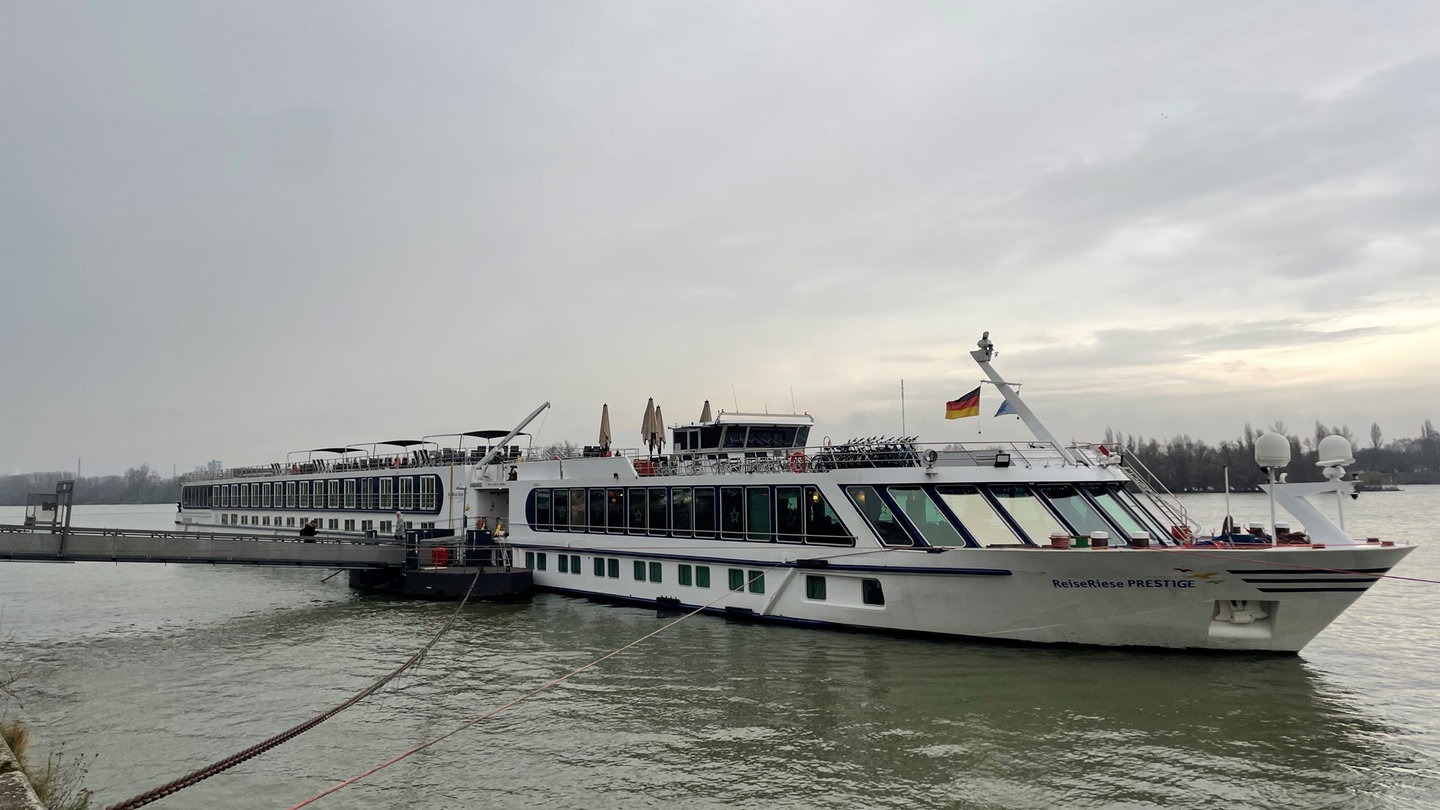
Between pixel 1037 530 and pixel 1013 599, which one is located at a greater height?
pixel 1037 530

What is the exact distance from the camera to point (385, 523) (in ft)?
115

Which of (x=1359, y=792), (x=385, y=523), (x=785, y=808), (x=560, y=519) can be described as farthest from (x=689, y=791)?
(x=385, y=523)

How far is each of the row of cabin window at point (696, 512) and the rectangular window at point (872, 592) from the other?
3.08 ft

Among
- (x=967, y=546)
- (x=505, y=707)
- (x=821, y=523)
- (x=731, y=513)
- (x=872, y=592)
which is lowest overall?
(x=505, y=707)

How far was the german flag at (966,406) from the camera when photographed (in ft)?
59.6

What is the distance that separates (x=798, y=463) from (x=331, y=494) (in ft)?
95.4

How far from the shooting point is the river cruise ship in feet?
47.3

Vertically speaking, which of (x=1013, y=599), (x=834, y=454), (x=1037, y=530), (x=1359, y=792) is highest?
(x=834, y=454)

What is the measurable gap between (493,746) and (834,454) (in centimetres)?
1015

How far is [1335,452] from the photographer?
1427 centimetres

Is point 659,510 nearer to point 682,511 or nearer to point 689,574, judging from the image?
point 682,511

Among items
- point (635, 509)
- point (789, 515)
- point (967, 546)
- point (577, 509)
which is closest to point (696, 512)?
point (635, 509)

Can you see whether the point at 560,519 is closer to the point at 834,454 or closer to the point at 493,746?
the point at 834,454

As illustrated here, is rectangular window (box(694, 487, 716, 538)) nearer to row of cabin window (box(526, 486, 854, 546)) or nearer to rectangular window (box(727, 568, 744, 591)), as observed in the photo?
row of cabin window (box(526, 486, 854, 546))
